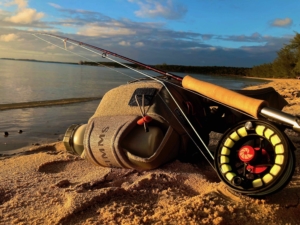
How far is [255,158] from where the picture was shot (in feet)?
7.16

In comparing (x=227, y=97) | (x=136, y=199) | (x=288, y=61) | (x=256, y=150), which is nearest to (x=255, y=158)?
(x=256, y=150)

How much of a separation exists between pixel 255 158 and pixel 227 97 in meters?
0.50

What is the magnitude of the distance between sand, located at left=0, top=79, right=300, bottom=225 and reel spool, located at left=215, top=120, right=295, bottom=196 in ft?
0.51

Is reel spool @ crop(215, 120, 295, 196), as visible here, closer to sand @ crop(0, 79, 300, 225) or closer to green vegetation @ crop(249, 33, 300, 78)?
sand @ crop(0, 79, 300, 225)

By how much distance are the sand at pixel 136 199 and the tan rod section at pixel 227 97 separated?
0.59m

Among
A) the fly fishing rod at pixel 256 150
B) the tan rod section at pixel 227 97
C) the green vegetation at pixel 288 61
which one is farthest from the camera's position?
the green vegetation at pixel 288 61

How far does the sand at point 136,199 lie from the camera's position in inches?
82.6

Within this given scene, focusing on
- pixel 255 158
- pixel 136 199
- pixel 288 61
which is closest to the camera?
pixel 255 158

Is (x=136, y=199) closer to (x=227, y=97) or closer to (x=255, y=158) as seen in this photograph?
(x=255, y=158)

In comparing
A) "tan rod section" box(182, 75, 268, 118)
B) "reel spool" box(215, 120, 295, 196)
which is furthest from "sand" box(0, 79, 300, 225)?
"tan rod section" box(182, 75, 268, 118)

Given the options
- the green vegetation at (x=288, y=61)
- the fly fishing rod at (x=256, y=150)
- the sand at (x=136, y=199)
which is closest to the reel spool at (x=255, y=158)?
the fly fishing rod at (x=256, y=150)

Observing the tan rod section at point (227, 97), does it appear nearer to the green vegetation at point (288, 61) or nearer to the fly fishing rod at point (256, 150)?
→ the fly fishing rod at point (256, 150)

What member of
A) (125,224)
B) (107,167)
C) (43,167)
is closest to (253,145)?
(125,224)

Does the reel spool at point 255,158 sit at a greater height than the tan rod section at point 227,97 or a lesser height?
lesser
